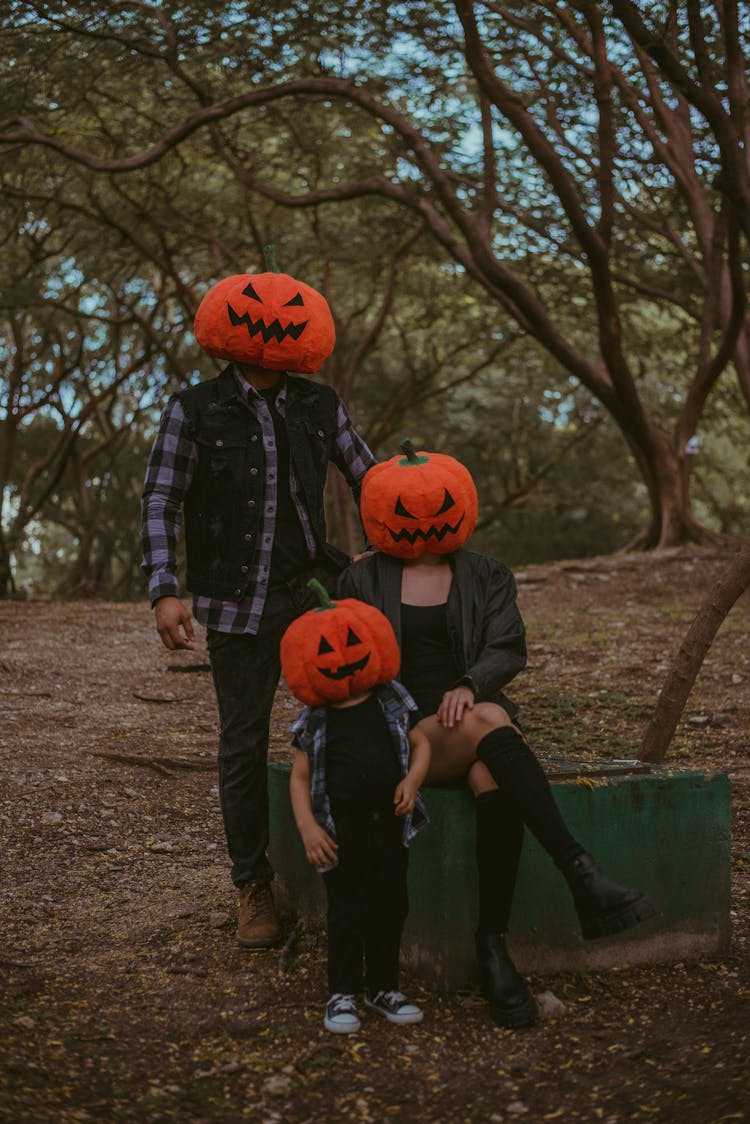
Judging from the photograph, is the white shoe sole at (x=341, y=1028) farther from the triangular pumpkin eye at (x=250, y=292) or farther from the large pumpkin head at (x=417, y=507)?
the triangular pumpkin eye at (x=250, y=292)

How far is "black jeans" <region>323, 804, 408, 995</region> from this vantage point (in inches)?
132

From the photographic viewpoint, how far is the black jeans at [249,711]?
12.8 feet

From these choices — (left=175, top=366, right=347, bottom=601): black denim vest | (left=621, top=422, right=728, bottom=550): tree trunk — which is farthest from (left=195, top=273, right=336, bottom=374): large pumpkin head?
(left=621, top=422, right=728, bottom=550): tree trunk

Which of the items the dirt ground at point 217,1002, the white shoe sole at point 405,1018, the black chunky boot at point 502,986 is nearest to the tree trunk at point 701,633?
the dirt ground at point 217,1002

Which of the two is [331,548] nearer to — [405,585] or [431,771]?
[405,585]

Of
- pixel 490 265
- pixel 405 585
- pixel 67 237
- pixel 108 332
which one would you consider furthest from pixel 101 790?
pixel 108 332

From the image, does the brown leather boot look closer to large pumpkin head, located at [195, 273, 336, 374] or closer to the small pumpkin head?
the small pumpkin head

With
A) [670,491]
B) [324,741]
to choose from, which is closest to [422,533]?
[324,741]

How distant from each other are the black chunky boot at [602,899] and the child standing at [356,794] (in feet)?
1.45

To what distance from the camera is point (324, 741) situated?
3.39 meters

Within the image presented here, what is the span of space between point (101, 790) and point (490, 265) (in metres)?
7.06

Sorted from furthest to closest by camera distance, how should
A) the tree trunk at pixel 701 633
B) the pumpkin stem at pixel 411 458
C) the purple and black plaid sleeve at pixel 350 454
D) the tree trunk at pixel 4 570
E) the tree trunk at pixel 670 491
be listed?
the tree trunk at pixel 4 570, the tree trunk at pixel 670 491, the tree trunk at pixel 701 633, the purple and black plaid sleeve at pixel 350 454, the pumpkin stem at pixel 411 458

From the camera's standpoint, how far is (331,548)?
4008mm

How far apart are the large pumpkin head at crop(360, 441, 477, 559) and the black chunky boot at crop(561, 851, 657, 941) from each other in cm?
99
